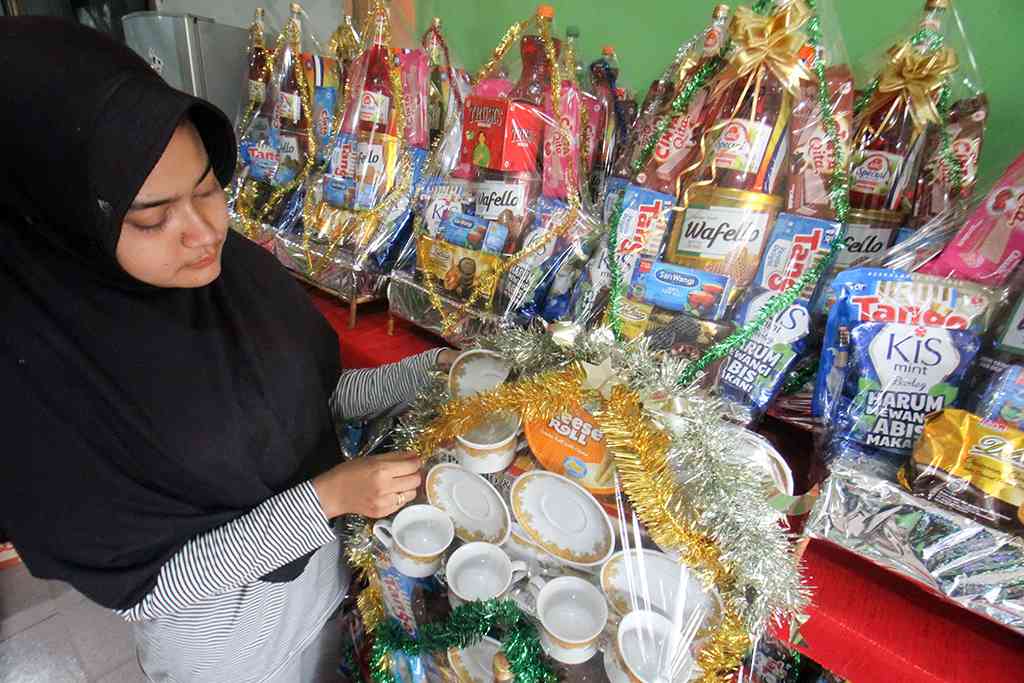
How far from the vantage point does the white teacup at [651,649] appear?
0.51 m

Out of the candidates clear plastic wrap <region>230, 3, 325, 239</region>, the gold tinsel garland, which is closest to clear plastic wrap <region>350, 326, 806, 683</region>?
the gold tinsel garland

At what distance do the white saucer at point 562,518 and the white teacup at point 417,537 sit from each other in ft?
0.42

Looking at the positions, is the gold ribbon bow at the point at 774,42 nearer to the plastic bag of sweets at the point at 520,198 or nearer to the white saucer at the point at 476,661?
the plastic bag of sweets at the point at 520,198

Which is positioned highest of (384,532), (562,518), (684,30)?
(684,30)

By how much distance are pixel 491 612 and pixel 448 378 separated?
297 millimetres

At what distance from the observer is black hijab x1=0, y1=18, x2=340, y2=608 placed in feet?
1.74

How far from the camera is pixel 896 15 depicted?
0.94 meters

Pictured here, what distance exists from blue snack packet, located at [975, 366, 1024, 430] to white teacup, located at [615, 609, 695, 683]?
426mm

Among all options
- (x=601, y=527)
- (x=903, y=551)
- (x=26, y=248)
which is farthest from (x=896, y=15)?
(x=26, y=248)

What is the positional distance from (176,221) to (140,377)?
22 cm

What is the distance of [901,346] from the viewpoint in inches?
24.2

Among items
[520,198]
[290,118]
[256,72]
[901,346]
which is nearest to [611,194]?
[520,198]

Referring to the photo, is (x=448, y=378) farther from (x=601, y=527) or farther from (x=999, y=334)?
(x=999, y=334)

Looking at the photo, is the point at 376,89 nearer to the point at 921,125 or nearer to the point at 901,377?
the point at 921,125
